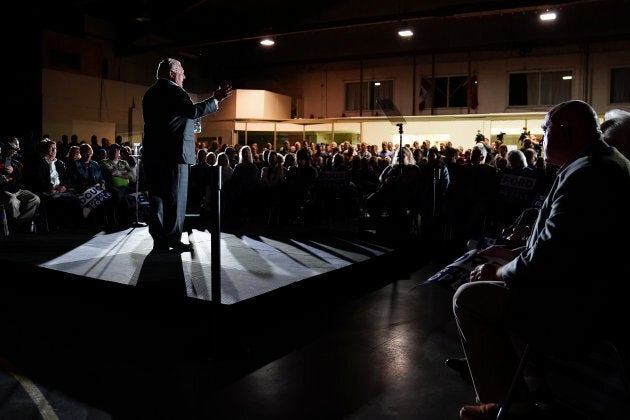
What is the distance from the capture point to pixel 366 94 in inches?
890

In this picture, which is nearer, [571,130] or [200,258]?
[571,130]

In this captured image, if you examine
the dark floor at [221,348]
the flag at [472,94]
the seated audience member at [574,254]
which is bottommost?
the dark floor at [221,348]

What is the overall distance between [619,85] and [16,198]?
18.5 m

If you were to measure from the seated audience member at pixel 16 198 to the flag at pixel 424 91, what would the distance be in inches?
641

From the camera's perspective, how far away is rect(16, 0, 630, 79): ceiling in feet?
59.0

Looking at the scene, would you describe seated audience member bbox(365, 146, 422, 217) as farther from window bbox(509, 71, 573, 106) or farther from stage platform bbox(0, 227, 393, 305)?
window bbox(509, 71, 573, 106)

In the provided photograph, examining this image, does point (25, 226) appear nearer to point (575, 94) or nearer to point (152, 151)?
point (152, 151)

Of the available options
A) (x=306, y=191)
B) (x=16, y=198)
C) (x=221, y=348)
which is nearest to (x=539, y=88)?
(x=306, y=191)

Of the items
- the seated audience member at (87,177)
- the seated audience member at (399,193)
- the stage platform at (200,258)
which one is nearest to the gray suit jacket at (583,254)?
the stage platform at (200,258)

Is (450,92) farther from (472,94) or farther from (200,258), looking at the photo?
(200,258)

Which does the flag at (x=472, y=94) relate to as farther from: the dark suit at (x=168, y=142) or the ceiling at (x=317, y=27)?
the dark suit at (x=168, y=142)

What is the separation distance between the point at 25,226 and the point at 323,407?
6.27m

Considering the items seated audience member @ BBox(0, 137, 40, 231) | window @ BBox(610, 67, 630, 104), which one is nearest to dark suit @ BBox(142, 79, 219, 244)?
seated audience member @ BBox(0, 137, 40, 231)

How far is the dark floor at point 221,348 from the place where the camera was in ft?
9.08
